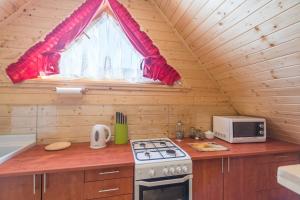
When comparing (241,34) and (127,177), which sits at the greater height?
(241,34)

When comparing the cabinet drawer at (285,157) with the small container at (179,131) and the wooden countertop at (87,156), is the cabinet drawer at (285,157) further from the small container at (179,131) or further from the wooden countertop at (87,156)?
the small container at (179,131)

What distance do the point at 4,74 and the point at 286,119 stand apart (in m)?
2.70

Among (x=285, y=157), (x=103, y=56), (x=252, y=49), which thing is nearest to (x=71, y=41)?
(x=103, y=56)

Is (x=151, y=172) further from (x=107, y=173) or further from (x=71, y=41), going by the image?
(x=71, y=41)

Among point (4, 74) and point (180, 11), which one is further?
point (180, 11)

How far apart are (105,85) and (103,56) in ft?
1.12

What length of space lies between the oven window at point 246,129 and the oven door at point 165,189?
2.55 ft

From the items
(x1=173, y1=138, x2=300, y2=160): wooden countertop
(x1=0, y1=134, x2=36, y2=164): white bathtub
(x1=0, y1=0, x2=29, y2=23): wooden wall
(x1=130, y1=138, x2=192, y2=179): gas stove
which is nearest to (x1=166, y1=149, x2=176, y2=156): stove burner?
(x1=130, y1=138, x2=192, y2=179): gas stove

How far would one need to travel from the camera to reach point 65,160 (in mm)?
1288

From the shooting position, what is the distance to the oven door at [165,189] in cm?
127

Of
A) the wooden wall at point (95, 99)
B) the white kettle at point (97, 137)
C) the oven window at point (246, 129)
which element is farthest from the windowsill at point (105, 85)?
the oven window at point (246, 129)

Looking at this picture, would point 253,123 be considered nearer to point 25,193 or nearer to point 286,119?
point 286,119

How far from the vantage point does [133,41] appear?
1.87 metres

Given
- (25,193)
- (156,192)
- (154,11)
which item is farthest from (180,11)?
(25,193)
